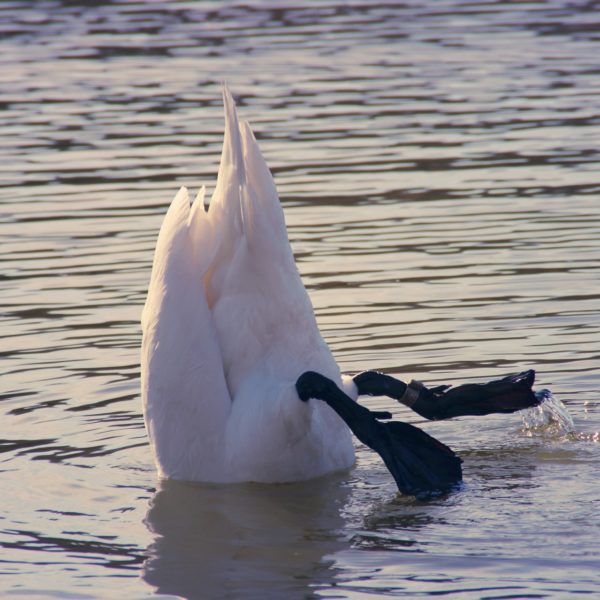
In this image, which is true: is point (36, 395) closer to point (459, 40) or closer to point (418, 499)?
point (418, 499)

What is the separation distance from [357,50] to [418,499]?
14.7 meters

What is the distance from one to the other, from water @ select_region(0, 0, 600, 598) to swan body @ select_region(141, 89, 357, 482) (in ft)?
0.70

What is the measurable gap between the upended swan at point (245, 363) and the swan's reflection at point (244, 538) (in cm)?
11

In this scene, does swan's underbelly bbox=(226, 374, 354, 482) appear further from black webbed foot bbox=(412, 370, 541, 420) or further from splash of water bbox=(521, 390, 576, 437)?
splash of water bbox=(521, 390, 576, 437)

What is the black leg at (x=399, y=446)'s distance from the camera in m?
6.31

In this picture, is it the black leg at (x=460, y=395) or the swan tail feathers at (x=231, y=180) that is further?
the black leg at (x=460, y=395)

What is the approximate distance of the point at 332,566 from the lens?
5.61 metres

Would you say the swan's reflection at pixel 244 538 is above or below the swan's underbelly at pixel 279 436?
below

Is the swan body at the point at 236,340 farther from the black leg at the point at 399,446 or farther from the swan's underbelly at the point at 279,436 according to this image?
the black leg at the point at 399,446

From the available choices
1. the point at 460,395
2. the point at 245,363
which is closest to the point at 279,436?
the point at 245,363

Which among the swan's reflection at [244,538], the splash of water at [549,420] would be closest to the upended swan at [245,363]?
the swan's reflection at [244,538]

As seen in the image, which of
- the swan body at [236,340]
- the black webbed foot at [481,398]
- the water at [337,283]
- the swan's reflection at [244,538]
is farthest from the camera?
the black webbed foot at [481,398]

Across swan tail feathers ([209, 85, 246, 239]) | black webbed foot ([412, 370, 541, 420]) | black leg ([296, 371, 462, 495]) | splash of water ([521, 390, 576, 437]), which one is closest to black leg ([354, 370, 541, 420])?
black webbed foot ([412, 370, 541, 420])

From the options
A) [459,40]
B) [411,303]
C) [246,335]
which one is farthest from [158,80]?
[246,335]
